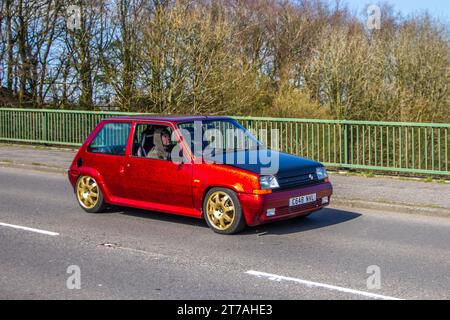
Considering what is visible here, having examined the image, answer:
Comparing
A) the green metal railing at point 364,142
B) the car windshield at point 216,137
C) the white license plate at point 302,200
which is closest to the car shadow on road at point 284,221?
the white license plate at point 302,200

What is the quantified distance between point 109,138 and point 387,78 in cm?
1818

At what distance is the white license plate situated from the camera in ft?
30.0

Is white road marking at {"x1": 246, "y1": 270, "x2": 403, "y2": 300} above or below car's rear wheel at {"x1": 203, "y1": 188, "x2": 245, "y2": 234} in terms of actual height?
below

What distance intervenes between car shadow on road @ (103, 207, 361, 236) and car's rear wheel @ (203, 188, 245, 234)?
289mm

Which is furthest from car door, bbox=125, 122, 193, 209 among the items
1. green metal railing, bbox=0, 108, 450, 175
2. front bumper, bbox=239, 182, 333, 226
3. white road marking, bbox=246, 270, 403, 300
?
green metal railing, bbox=0, 108, 450, 175

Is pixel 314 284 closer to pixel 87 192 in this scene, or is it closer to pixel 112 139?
pixel 112 139

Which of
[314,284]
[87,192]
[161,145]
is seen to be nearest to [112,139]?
[87,192]

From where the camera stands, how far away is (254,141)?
10.4 metres

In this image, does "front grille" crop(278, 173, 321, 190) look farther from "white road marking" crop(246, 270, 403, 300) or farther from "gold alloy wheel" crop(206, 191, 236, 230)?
"white road marking" crop(246, 270, 403, 300)

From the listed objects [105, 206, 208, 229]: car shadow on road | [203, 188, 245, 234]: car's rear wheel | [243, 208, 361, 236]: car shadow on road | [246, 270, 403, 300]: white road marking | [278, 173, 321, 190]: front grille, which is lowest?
[246, 270, 403, 300]: white road marking

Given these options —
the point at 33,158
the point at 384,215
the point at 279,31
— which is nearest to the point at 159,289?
the point at 384,215

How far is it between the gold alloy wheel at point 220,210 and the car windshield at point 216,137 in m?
0.75

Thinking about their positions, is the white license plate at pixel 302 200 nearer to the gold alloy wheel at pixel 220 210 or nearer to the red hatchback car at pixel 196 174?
the red hatchback car at pixel 196 174

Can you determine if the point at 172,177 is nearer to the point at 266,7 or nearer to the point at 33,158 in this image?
the point at 33,158
